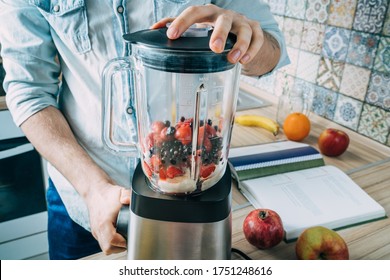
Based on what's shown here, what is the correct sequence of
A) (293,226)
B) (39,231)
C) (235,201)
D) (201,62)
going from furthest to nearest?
(39,231), (235,201), (293,226), (201,62)

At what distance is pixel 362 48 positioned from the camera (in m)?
1.10

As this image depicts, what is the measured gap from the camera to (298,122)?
1.08 m

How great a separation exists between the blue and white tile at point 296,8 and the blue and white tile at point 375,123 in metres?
0.40

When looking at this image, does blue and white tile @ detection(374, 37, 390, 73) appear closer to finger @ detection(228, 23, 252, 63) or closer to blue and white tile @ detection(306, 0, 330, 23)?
blue and white tile @ detection(306, 0, 330, 23)

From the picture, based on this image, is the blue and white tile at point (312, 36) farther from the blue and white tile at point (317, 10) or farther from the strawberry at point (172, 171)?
the strawberry at point (172, 171)

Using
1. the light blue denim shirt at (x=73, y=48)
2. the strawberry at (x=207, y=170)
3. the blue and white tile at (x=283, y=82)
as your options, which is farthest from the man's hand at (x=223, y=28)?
the blue and white tile at (x=283, y=82)

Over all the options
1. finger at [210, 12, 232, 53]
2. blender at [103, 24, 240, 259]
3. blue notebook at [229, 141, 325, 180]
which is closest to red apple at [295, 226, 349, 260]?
blender at [103, 24, 240, 259]

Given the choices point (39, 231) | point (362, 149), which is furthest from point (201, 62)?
point (39, 231)

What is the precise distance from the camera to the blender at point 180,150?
477 millimetres

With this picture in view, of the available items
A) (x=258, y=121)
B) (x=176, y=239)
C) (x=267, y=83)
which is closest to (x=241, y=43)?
(x=176, y=239)

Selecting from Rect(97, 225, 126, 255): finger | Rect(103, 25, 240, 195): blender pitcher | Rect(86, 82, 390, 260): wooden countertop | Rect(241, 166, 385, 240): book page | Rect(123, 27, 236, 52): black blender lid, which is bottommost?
Rect(86, 82, 390, 260): wooden countertop

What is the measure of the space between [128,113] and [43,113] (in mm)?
183

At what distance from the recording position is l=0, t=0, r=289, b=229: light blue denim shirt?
0.76 m
